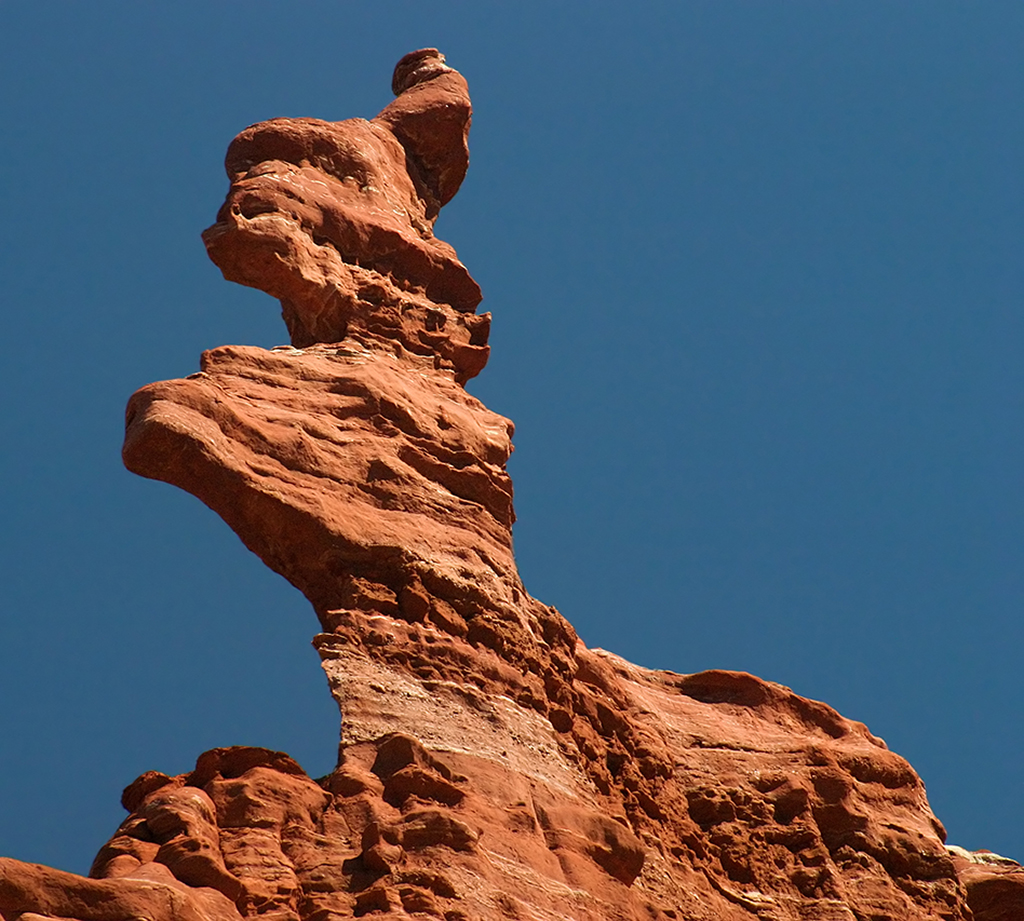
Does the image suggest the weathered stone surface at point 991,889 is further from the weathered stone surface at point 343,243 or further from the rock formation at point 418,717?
the weathered stone surface at point 343,243

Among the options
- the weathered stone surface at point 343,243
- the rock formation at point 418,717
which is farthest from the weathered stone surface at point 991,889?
the weathered stone surface at point 343,243

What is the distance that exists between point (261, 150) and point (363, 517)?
16.1 feet

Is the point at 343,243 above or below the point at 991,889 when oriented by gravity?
above

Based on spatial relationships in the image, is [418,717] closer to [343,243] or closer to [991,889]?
[343,243]

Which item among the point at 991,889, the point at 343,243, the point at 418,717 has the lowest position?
the point at 418,717

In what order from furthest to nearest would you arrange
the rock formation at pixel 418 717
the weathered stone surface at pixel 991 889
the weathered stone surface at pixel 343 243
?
the weathered stone surface at pixel 991 889, the weathered stone surface at pixel 343 243, the rock formation at pixel 418 717

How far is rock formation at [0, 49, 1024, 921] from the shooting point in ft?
27.9

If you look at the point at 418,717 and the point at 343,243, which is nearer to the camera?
the point at 418,717

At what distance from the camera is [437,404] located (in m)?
12.8

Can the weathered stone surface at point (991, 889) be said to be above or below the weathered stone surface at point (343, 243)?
below

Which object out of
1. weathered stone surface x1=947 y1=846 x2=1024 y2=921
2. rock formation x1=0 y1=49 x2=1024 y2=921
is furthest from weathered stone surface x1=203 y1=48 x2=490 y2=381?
weathered stone surface x1=947 y1=846 x2=1024 y2=921

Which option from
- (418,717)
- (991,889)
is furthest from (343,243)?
(991,889)

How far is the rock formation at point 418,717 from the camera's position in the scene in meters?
8.50

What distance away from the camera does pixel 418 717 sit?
983 cm
